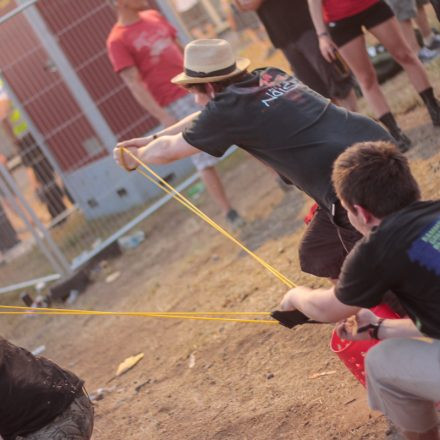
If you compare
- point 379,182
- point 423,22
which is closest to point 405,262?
point 379,182

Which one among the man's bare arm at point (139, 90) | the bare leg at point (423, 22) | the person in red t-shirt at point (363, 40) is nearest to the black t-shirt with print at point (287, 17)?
the person in red t-shirt at point (363, 40)

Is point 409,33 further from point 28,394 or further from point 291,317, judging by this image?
point 28,394

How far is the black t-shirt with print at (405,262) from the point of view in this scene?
91.0 inches

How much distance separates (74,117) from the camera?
30.2 ft

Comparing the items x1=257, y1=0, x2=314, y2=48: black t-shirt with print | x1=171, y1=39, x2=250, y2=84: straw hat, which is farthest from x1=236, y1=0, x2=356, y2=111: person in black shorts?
x1=171, y1=39, x2=250, y2=84: straw hat

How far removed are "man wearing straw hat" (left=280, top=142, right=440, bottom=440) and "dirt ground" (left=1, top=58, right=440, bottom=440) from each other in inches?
→ 25.0

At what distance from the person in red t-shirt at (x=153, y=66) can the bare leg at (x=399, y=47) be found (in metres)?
1.67

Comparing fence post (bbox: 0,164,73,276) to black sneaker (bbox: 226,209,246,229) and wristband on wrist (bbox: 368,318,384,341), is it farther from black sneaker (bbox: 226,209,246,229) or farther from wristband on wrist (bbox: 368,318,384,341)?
wristband on wrist (bbox: 368,318,384,341)

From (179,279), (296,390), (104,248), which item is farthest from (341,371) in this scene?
(104,248)

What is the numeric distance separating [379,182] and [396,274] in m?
0.27

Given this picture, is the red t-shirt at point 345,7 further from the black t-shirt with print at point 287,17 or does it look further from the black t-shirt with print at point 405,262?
the black t-shirt with print at point 405,262

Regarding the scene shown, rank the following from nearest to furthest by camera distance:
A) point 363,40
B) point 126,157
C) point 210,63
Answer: point 210,63 → point 126,157 → point 363,40

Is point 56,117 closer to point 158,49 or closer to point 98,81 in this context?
point 98,81

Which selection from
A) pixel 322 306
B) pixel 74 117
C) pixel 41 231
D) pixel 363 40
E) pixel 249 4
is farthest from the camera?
pixel 74 117
